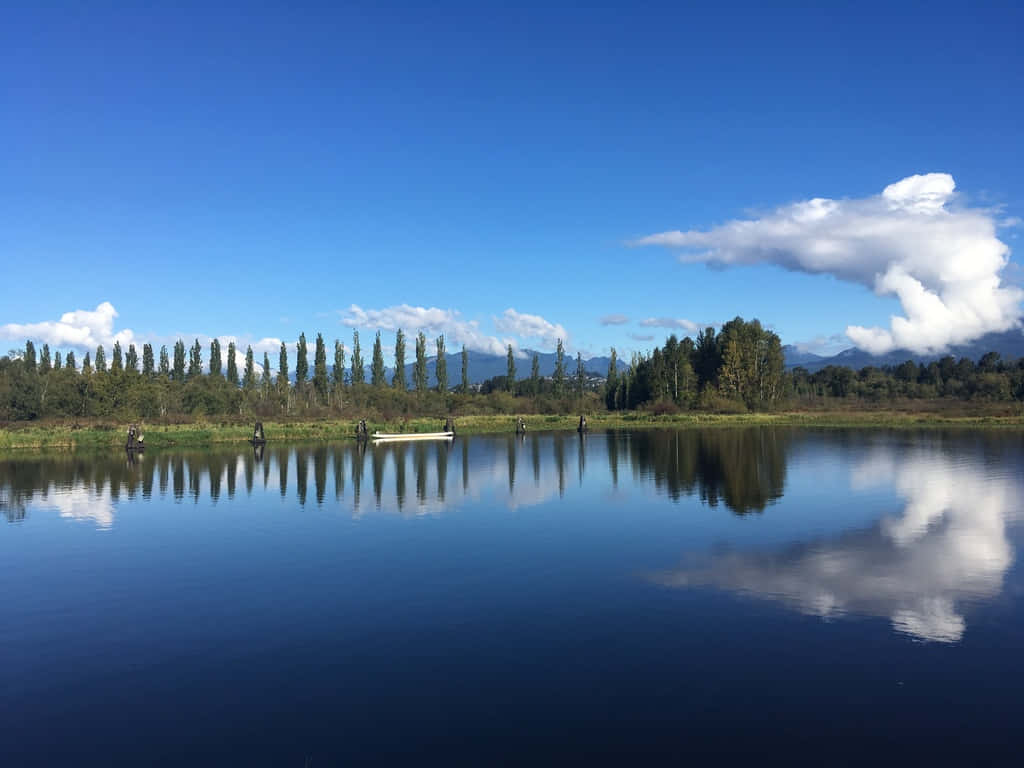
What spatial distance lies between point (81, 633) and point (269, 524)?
9610mm

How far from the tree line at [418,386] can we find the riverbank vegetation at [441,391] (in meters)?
0.18

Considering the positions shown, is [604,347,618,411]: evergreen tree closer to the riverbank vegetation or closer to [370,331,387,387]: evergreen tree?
the riverbank vegetation

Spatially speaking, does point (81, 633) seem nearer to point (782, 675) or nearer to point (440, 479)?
point (782, 675)

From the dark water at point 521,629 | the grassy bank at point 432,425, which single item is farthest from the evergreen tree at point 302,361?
the dark water at point 521,629

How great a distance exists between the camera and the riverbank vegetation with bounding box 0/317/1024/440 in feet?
223

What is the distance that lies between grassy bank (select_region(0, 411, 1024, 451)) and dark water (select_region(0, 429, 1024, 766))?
1194 inches

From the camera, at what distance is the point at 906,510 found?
68.9 feet

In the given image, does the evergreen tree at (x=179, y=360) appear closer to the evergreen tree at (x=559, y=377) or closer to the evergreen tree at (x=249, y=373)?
the evergreen tree at (x=249, y=373)

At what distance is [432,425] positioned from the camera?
67375mm

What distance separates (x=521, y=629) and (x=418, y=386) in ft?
294

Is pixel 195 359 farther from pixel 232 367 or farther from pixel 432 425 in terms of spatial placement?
pixel 432 425

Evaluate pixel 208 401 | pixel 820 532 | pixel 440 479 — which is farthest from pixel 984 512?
pixel 208 401

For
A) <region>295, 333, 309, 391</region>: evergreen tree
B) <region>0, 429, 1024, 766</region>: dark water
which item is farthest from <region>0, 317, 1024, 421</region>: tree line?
<region>0, 429, 1024, 766</region>: dark water

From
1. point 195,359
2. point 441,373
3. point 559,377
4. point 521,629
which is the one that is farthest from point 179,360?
point 521,629
